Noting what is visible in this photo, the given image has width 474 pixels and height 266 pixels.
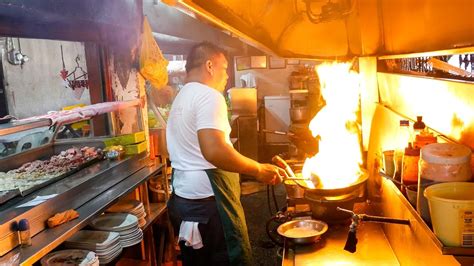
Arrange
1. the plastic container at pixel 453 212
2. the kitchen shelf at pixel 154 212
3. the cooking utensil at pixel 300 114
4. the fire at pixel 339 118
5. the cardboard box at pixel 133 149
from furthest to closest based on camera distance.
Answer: the cooking utensil at pixel 300 114
the cardboard box at pixel 133 149
the kitchen shelf at pixel 154 212
the fire at pixel 339 118
the plastic container at pixel 453 212

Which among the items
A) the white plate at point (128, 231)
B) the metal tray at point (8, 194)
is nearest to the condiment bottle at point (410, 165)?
the white plate at point (128, 231)

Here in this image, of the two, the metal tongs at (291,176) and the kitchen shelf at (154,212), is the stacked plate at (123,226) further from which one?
the metal tongs at (291,176)

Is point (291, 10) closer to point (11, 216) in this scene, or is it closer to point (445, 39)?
point (445, 39)

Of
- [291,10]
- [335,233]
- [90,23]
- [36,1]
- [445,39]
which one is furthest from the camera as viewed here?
[90,23]

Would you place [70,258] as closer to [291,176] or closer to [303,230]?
[303,230]

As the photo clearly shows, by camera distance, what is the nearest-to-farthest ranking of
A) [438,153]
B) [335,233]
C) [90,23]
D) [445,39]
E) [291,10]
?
[438,153]
[445,39]
[335,233]
[291,10]
[90,23]

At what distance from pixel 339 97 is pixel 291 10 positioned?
875 millimetres

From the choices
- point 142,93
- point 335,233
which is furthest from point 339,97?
point 142,93

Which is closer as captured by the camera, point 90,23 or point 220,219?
point 220,219

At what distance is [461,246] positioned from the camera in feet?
4.02

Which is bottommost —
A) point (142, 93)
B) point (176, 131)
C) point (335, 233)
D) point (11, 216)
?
point (335, 233)

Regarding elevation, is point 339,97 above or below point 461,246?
above

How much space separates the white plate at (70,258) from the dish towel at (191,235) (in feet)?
2.15

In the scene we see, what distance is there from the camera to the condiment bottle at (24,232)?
2390 mm
